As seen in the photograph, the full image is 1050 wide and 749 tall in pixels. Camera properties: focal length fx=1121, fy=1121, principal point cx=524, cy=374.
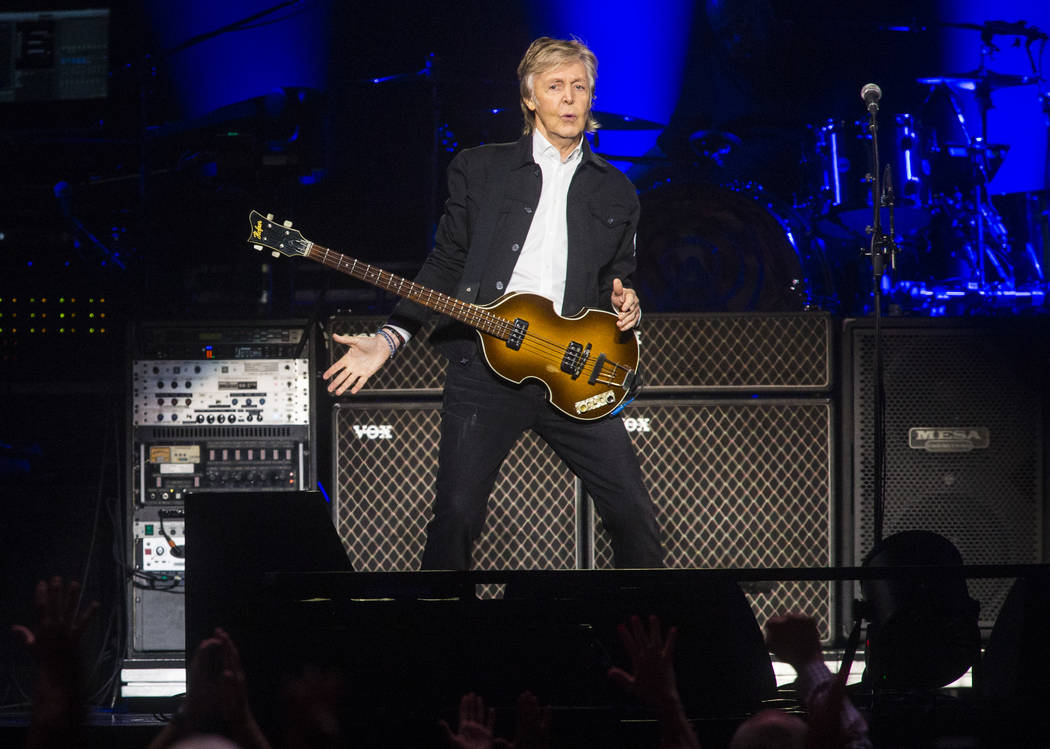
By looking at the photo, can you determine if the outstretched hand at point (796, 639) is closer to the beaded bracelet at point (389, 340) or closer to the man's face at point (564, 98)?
the beaded bracelet at point (389, 340)

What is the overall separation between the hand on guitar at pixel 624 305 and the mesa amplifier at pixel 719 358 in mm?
877

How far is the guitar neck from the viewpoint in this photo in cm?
328

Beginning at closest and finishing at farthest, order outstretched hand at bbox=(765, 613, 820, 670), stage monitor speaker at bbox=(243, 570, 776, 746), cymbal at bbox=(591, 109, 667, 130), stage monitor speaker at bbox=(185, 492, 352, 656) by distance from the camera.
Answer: outstretched hand at bbox=(765, 613, 820, 670) → stage monitor speaker at bbox=(243, 570, 776, 746) → stage monitor speaker at bbox=(185, 492, 352, 656) → cymbal at bbox=(591, 109, 667, 130)

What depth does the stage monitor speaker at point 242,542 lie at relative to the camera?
2617mm

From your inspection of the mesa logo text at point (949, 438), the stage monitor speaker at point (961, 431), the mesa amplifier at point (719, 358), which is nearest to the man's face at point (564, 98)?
the mesa amplifier at point (719, 358)

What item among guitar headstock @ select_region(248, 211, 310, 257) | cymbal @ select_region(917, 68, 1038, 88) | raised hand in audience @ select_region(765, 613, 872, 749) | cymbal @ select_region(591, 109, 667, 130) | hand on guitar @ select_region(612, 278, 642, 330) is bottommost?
raised hand in audience @ select_region(765, 613, 872, 749)

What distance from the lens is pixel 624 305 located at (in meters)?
3.27

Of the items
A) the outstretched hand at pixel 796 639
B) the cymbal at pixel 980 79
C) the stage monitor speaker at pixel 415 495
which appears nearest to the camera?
the outstretched hand at pixel 796 639

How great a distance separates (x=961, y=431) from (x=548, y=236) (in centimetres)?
188

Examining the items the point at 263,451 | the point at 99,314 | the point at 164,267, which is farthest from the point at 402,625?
the point at 164,267

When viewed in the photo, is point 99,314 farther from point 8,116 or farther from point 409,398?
point 8,116

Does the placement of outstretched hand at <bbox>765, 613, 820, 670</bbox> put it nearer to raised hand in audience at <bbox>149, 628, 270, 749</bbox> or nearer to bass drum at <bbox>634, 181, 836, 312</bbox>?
raised hand in audience at <bbox>149, 628, 270, 749</bbox>

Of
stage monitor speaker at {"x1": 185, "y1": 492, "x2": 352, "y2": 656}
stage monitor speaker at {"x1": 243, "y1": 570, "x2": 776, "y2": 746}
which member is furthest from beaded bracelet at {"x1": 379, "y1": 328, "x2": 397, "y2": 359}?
stage monitor speaker at {"x1": 243, "y1": 570, "x2": 776, "y2": 746}

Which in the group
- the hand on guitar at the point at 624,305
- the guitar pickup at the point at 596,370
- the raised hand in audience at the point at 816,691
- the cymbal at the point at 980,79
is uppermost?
the cymbal at the point at 980,79
